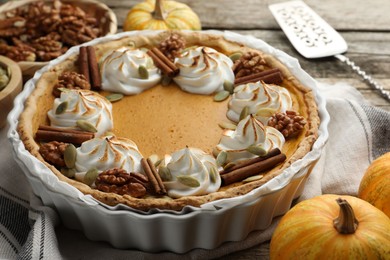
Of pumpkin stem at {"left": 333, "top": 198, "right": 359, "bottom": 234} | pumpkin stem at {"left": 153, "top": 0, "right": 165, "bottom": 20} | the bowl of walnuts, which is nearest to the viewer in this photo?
pumpkin stem at {"left": 333, "top": 198, "right": 359, "bottom": 234}

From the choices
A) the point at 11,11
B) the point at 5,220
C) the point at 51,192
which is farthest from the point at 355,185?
the point at 11,11

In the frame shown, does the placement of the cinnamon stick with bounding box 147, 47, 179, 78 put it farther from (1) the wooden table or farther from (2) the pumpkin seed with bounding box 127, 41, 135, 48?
(1) the wooden table

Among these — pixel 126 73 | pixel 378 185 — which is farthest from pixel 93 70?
pixel 378 185

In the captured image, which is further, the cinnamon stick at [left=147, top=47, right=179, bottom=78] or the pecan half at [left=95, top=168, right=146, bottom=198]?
the cinnamon stick at [left=147, top=47, right=179, bottom=78]

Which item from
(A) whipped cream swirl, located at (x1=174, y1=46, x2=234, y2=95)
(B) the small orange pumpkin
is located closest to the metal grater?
(B) the small orange pumpkin

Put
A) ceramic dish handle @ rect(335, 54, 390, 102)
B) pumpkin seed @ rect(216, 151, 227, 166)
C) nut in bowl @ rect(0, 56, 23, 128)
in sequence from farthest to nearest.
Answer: ceramic dish handle @ rect(335, 54, 390, 102) → nut in bowl @ rect(0, 56, 23, 128) → pumpkin seed @ rect(216, 151, 227, 166)

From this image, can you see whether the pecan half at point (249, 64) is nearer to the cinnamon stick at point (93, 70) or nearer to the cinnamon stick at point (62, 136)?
the cinnamon stick at point (93, 70)

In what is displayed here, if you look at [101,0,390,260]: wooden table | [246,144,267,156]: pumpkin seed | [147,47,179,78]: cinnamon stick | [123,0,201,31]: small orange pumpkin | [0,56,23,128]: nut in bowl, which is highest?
[246,144,267,156]: pumpkin seed
